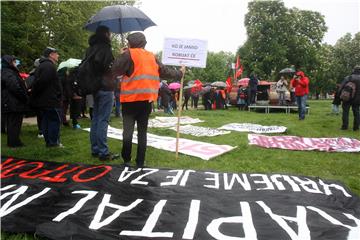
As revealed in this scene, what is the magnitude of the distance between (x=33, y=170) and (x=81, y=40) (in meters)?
22.5

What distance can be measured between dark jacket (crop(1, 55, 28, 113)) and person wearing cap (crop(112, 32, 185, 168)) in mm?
3240

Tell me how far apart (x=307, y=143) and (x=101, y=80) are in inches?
196

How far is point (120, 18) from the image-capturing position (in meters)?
6.80

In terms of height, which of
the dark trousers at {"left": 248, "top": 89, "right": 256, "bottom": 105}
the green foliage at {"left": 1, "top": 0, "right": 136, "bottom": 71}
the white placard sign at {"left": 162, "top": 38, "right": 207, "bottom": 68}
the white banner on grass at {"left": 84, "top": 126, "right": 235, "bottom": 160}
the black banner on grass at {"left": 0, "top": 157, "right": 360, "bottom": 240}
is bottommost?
the black banner on grass at {"left": 0, "top": 157, "right": 360, "bottom": 240}

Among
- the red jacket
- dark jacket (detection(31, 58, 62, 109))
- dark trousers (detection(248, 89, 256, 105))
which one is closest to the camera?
dark jacket (detection(31, 58, 62, 109))

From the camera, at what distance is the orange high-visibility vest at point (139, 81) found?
542cm

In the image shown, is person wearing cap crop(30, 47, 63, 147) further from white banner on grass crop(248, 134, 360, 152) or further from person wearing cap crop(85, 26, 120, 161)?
white banner on grass crop(248, 134, 360, 152)

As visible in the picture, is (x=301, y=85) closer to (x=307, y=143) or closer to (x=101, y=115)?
(x=307, y=143)

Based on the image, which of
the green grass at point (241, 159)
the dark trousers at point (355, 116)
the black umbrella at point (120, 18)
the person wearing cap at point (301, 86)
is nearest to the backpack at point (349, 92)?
the dark trousers at point (355, 116)

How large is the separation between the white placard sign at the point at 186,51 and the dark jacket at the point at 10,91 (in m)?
3.31

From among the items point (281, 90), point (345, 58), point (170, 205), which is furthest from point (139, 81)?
point (345, 58)

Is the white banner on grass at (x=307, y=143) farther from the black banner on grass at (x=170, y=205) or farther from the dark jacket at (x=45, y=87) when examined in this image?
the dark jacket at (x=45, y=87)

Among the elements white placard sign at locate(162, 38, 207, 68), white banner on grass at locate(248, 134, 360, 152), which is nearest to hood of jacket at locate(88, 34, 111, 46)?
white placard sign at locate(162, 38, 207, 68)

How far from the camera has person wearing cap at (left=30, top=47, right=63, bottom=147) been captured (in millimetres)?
7258
